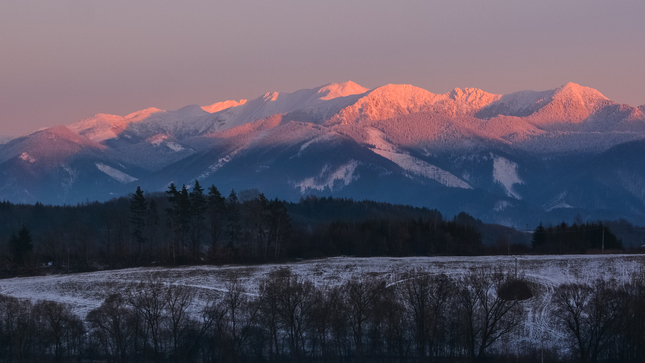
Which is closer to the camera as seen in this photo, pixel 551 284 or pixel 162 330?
pixel 162 330

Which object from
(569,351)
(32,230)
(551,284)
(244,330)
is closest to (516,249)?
(551,284)

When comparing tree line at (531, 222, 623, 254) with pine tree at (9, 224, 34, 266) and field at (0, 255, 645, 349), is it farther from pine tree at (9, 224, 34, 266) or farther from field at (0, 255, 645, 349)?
pine tree at (9, 224, 34, 266)

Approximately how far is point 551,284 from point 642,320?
629 inches

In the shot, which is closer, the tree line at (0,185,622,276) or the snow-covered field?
the snow-covered field

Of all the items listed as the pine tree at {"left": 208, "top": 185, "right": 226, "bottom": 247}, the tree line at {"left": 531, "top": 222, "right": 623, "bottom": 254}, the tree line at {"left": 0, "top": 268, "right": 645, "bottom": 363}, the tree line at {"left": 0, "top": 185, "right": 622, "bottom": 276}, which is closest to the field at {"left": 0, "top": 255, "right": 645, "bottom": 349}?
the tree line at {"left": 0, "top": 268, "right": 645, "bottom": 363}

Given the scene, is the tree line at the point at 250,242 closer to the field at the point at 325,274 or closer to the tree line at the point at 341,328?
the field at the point at 325,274

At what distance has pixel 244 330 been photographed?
65.9m

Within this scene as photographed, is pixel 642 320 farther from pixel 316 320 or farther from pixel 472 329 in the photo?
pixel 316 320

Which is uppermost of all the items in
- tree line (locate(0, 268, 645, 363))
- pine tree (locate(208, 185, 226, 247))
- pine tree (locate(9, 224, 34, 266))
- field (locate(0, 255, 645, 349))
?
pine tree (locate(208, 185, 226, 247))

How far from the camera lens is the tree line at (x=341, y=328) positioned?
212 feet

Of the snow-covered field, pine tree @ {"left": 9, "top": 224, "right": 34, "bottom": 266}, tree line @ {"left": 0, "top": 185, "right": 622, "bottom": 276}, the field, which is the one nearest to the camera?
the field

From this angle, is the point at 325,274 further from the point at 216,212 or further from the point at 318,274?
the point at 216,212

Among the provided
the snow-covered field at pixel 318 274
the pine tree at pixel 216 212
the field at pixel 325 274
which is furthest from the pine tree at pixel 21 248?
the pine tree at pixel 216 212

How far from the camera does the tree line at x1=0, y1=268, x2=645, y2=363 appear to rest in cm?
6456
